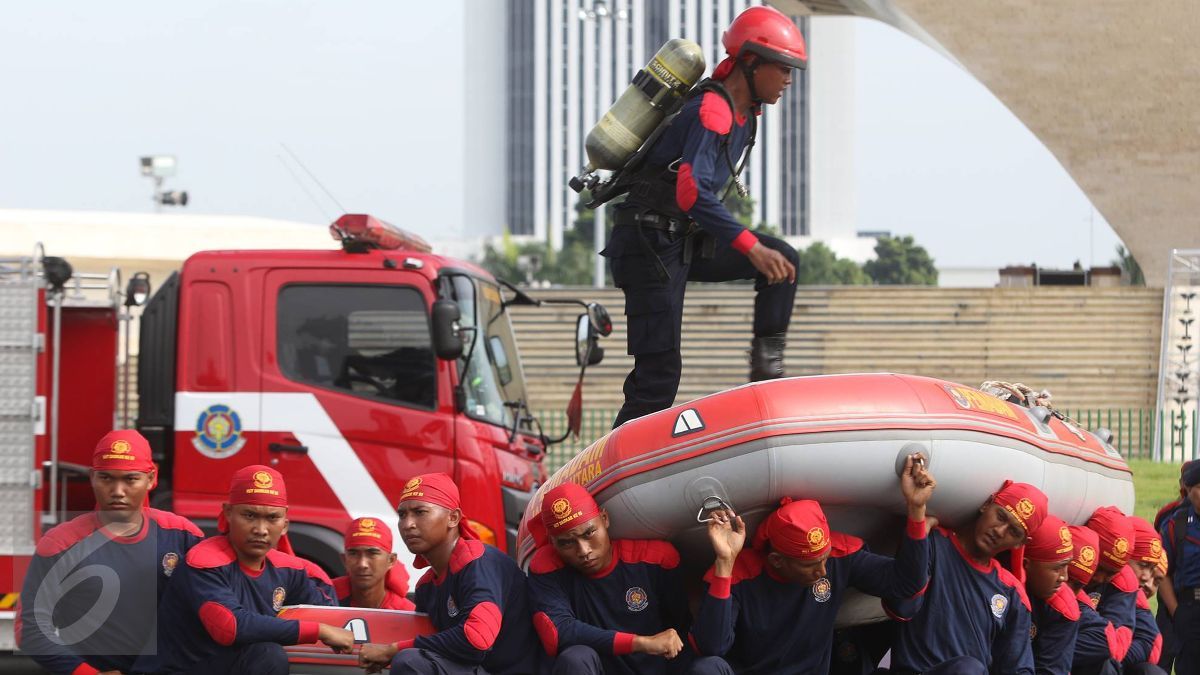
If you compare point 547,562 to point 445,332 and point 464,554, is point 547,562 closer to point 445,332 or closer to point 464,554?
point 464,554

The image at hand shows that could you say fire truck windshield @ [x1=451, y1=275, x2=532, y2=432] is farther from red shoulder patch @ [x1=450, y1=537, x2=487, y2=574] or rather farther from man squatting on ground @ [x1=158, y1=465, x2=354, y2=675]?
red shoulder patch @ [x1=450, y1=537, x2=487, y2=574]

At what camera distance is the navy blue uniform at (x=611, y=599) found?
5656mm

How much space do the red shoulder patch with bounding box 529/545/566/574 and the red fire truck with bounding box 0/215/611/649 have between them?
322cm

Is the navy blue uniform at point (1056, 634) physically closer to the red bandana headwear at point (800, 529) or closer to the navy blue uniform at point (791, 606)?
the navy blue uniform at point (791, 606)

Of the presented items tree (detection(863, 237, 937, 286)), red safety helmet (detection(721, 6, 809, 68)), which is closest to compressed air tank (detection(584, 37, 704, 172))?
red safety helmet (detection(721, 6, 809, 68))

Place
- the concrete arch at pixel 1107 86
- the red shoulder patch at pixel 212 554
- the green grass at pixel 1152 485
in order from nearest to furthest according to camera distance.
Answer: the red shoulder patch at pixel 212 554
the green grass at pixel 1152 485
the concrete arch at pixel 1107 86

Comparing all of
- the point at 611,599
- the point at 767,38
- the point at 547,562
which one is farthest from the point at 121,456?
the point at 767,38

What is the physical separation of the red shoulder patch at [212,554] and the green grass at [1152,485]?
39.0ft

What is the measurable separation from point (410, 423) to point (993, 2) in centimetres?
2907

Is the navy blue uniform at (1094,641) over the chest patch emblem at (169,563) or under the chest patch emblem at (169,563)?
under

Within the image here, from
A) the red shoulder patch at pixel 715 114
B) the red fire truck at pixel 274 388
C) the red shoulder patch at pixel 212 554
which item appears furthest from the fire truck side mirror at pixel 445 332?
the red shoulder patch at pixel 715 114

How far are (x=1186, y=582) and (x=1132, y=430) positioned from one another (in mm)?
18858

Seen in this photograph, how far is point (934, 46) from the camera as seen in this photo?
125 ft

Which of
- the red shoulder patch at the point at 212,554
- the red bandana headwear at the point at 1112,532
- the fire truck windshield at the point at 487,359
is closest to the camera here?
the red shoulder patch at the point at 212,554
